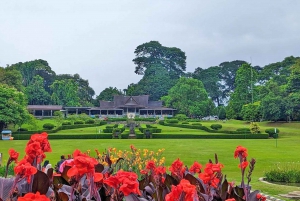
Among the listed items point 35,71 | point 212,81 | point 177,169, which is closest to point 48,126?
point 177,169

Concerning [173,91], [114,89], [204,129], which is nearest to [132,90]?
[114,89]

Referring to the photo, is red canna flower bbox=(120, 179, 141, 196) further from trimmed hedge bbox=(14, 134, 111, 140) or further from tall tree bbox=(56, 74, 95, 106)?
tall tree bbox=(56, 74, 95, 106)

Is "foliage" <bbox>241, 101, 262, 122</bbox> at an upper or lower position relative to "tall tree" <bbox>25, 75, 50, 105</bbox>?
lower

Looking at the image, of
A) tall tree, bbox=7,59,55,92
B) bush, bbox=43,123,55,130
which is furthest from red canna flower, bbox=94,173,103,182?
tall tree, bbox=7,59,55,92

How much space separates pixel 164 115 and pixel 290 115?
24.7 meters

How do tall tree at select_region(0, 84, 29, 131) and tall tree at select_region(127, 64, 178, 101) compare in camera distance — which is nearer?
tall tree at select_region(0, 84, 29, 131)

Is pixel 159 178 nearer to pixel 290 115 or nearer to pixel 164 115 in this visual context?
pixel 290 115

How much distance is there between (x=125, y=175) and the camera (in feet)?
4.76

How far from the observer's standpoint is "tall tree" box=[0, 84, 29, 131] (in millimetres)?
29297

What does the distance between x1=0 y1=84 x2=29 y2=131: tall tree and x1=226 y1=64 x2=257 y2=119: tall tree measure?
3108cm

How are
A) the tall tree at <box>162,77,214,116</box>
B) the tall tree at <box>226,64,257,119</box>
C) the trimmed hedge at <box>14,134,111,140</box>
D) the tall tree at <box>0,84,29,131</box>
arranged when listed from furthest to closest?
the tall tree at <box>162,77,214,116</box>, the tall tree at <box>226,64,257,119</box>, the tall tree at <box>0,84,29,131</box>, the trimmed hedge at <box>14,134,111,140</box>

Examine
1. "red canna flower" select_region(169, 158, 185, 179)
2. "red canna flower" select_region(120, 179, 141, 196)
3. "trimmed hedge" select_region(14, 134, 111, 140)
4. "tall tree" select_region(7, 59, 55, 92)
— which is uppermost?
"tall tree" select_region(7, 59, 55, 92)

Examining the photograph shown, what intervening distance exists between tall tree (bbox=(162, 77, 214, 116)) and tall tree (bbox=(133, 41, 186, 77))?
58.7 ft

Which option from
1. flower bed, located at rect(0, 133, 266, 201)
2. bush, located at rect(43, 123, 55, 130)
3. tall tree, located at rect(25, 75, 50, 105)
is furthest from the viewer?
tall tree, located at rect(25, 75, 50, 105)
